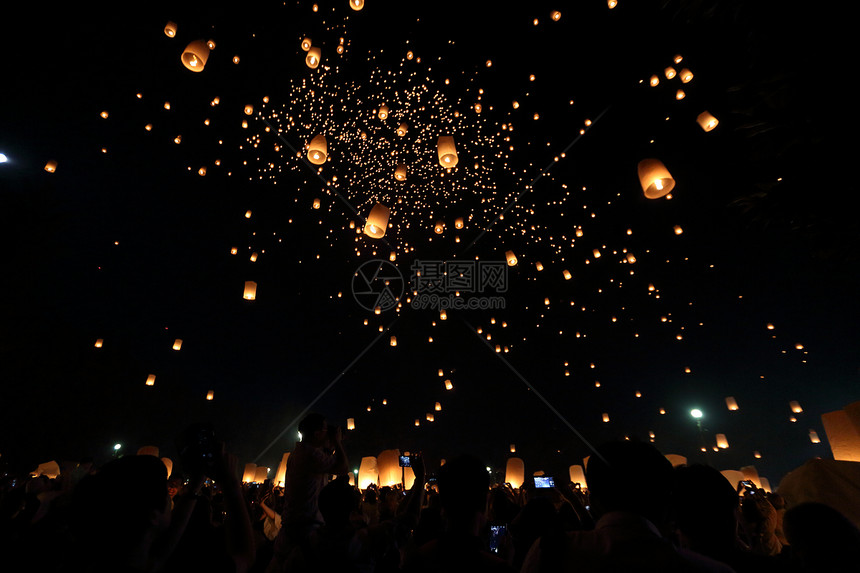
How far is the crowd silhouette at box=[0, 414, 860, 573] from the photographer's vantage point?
44.6 inches

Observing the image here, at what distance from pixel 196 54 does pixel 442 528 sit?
5.82m

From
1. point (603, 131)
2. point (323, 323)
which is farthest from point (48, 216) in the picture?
point (603, 131)

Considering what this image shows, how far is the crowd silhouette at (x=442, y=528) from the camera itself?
1132mm

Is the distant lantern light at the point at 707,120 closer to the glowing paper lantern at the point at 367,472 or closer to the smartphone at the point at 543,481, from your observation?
the smartphone at the point at 543,481

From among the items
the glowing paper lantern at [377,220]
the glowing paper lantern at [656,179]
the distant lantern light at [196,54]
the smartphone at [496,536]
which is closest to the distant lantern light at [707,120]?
the glowing paper lantern at [656,179]

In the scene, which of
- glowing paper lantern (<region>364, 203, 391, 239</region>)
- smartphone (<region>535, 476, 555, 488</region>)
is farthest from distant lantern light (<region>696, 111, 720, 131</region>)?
smartphone (<region>535, 476, 555, 488</region>)

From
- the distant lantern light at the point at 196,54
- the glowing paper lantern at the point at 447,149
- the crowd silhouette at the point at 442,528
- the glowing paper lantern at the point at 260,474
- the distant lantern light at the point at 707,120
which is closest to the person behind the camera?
the crowd silhouette at the point at 442,528

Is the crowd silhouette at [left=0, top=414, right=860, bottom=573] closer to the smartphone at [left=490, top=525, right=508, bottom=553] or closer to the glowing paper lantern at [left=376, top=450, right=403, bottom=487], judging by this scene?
the smartphone at [left=490, top=525, right=508, bottom=553]

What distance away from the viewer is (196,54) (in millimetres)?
4496

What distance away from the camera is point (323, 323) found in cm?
Answer: 1767

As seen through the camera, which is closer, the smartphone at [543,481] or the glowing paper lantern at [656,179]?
the smartphone at [543,481]

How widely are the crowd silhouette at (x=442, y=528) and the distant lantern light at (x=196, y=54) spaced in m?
4.86

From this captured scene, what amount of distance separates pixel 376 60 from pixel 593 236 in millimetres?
8571

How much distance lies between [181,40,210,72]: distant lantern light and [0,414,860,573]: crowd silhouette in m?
4.86
